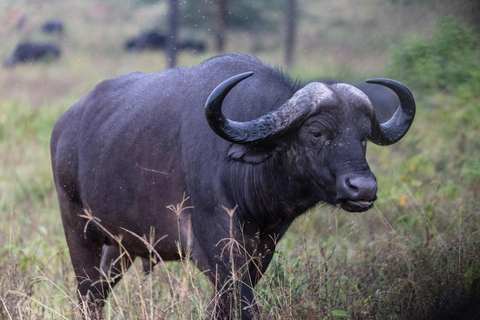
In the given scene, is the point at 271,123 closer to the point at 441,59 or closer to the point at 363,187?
the point at 363,187

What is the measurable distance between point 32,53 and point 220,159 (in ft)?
44.8

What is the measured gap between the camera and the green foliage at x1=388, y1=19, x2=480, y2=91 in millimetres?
5695

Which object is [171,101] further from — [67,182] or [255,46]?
[255,46]

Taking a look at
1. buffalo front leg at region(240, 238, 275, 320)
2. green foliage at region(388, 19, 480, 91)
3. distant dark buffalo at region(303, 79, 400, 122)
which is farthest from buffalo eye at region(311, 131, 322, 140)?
distant dark buffalo at region(303, 79, 400, 122)

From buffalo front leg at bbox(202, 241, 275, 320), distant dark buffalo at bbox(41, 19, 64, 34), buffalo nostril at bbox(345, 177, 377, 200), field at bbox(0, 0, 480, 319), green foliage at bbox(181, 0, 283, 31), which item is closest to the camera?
buffalo nostril at bbox(345, 177, 377, 200)

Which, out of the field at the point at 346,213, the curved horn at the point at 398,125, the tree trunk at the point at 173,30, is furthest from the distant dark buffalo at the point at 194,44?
the curved horn at the point at 398,125

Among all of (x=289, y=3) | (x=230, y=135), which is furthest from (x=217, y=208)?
(x=289, y=3)

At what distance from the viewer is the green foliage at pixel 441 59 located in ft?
18.7

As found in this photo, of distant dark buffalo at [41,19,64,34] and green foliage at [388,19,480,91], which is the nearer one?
green foliage at [388,19,480,91]

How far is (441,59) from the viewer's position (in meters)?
6.38

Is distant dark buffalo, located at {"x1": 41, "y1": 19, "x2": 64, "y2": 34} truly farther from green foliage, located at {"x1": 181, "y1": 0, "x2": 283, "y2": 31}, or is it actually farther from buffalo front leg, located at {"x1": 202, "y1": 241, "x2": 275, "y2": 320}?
buffalo front leg, located at {"x1": 202, "y1": 241, "x2": 275, "y2": 320}

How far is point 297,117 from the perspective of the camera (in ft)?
10.6

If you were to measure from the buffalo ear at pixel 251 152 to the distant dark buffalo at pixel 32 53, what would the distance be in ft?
38.1

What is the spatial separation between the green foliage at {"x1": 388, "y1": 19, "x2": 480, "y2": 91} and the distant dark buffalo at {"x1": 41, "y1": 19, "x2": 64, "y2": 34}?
10.0 metres
